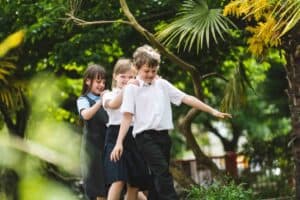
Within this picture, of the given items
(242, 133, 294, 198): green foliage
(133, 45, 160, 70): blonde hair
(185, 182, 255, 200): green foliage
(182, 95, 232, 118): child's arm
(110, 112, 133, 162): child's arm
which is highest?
(133, 45, 160, 70): blonde hair

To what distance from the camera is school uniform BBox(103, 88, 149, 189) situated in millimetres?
5480

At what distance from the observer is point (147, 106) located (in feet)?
16.6

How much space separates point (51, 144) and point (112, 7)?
29.6ft

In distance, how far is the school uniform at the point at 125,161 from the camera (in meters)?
5.48

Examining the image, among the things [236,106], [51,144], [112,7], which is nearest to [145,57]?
[236,106]

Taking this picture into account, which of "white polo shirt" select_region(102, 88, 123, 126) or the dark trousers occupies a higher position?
"white polo shirt" select_region(102, 88, 123, 126)

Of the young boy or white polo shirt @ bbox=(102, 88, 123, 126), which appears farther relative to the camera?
white polo shirt @ bbox=(102, 88, 123, 126)

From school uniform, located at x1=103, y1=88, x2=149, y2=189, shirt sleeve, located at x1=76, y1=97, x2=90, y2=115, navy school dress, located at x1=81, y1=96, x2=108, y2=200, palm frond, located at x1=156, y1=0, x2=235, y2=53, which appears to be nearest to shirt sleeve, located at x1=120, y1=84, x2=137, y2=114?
school uniform, located at x1=103, y1=88, x2=149, y2=189

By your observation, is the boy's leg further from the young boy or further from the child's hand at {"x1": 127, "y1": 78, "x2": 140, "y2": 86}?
the child's hand at {"x1": 127, "y1": 78, "x2": 140, "y2": 86}

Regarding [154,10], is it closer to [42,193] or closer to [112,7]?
[112,7]

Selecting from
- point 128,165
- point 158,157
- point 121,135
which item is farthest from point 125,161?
point 158,157

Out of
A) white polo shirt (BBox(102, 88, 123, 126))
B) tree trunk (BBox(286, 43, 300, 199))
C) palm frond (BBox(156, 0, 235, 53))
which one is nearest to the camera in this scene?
white polo shirt (BBox(102, 88, 123, 126))

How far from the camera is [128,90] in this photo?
200 inches

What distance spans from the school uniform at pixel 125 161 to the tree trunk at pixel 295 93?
1.92 metres
